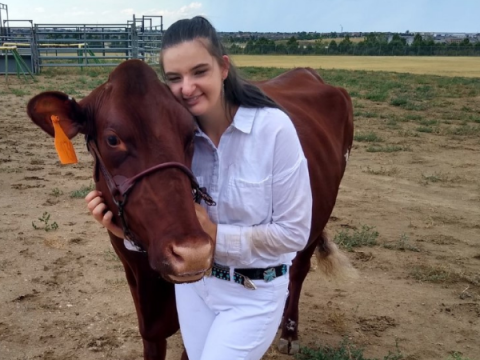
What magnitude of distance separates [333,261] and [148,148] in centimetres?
246

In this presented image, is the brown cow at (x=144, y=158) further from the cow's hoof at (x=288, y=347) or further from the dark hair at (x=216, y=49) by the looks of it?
the cow's hoof at (x=288, y=347)

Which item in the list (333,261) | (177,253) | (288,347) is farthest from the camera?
(333,261)

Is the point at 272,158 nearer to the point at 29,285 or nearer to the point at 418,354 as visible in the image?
the point at 418,354

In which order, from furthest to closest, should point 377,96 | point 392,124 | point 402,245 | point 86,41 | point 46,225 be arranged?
point 86,41 < point 377,96 < point 392,124 < point 46,225 < point 402,245

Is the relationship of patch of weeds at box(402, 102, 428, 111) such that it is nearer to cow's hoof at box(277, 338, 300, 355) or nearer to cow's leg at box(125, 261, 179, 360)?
cow's hoof at box(277, 338, 300, 355)

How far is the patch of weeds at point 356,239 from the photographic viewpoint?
15.2 feet

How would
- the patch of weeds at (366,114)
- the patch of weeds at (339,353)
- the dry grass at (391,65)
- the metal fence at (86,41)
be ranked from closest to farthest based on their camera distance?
the patch of weeds at (339,353) < the patch of weeds at (366,114) < the metal fence at (86,41) < the dry grass at (391,65)

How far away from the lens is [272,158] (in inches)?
69.4

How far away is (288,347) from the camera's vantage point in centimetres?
329

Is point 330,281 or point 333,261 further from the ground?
point 333,261

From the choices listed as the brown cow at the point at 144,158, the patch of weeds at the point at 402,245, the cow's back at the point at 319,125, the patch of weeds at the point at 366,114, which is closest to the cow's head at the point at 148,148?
the brown cow at the point at 144,158

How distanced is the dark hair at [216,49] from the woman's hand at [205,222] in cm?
40

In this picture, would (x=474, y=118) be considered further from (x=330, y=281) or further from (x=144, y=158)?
(x=144, y=158)

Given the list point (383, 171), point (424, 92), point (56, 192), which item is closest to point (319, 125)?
point (56, 192)
